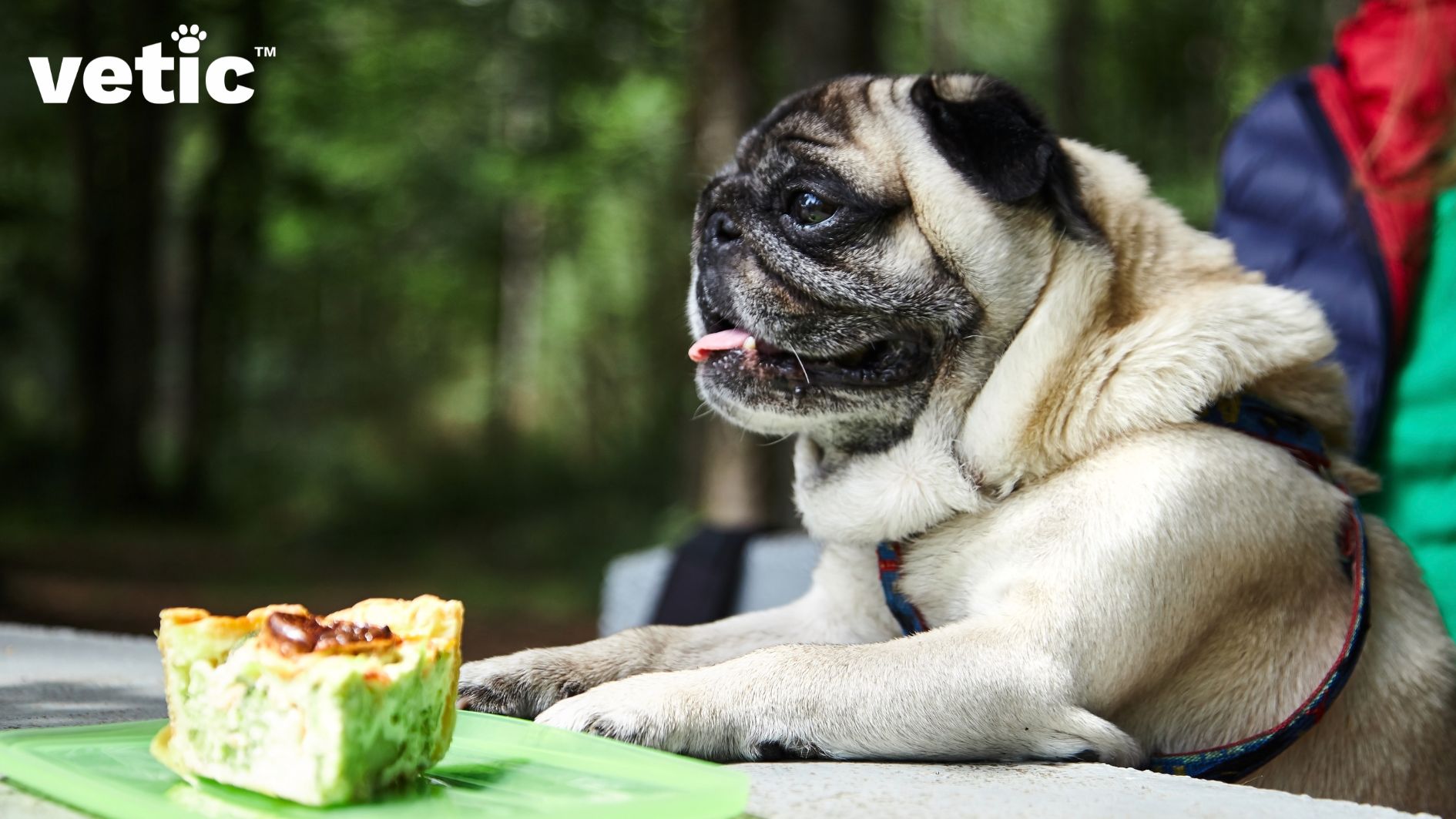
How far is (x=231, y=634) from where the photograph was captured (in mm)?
1341

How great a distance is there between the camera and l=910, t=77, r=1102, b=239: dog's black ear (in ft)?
7.06

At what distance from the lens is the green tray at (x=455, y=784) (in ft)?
4.00

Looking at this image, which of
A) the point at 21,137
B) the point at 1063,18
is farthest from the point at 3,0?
the point at 1063,18

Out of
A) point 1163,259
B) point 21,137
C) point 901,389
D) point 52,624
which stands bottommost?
point 52,624

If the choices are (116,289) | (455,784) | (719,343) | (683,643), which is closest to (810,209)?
(719,343)

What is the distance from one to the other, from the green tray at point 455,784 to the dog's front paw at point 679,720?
14 centimetres

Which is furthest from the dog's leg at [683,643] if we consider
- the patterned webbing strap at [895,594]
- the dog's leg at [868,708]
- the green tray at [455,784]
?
the green tray at [455,784]

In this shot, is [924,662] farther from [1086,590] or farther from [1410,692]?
[1410,692]

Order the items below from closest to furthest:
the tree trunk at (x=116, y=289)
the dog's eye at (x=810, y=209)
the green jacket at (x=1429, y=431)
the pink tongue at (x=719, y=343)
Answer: the dog's eye at (x=810, y=209)
the pink tongue at (x=719, y=343)
the green jacket at (x=1429, y=431)
the tree trunk at (x=116, y=289)

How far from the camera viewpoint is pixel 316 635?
1333 mm

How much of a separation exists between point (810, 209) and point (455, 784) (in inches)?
49.9

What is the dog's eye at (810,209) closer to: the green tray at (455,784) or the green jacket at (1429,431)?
the green tray at (455,784)

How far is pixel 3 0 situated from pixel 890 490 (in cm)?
1091

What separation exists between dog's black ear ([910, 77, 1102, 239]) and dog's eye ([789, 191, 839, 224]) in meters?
0.22
